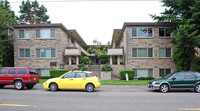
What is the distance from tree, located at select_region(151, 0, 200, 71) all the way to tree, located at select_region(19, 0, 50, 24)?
35.0 m

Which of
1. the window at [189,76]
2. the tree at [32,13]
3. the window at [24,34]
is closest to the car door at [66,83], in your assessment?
the window at [189,76]

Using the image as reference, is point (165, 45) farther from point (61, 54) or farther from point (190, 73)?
point (61, 54)

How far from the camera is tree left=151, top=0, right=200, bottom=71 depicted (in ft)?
54.5

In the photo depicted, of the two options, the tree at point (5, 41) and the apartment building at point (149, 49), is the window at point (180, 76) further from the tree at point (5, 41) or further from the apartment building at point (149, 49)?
the tree at point (5, 41)

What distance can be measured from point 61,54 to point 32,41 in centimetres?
465

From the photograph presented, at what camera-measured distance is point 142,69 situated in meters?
23.2

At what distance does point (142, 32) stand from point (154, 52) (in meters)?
3.27

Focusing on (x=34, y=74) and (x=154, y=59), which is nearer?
(x=34, y=74)

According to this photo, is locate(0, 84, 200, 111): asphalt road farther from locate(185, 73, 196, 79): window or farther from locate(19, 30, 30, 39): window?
locate(19, 30, 30, 39): window

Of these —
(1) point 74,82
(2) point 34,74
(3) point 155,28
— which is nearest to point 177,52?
(3) point 155,28

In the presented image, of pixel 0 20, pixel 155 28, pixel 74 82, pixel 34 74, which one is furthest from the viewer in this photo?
pixel 155 28

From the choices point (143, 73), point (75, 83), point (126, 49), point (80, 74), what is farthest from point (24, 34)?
point (143, 73)

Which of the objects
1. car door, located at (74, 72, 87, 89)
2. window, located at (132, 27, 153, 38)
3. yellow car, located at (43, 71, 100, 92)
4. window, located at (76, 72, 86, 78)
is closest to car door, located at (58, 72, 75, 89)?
yellow car, located at (43, 71, 100, 92)

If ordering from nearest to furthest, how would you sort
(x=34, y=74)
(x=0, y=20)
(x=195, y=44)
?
1. (x=34, y=74)
2. (x=195, y=44)
3. (x=0, y=20)
